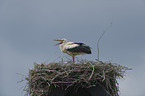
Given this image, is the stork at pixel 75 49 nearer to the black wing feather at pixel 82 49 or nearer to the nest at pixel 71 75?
the black wing feather at pixel 82 49

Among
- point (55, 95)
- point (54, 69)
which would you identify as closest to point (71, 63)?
point (54, 69)

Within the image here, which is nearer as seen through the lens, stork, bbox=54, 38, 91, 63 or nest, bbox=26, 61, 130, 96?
nest, bbox=26, 61, 130, 96

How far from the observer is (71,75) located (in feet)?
16.6

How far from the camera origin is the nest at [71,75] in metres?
5.00

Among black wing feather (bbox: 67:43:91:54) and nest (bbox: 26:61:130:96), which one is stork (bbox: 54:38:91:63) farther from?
nest (bbox: 26:61:130:96)

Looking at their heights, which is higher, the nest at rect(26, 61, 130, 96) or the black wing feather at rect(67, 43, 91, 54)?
the black wing feather at rect(67, 43, 91, 54)

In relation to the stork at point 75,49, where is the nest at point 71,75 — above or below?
below

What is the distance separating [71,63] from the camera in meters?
5.21

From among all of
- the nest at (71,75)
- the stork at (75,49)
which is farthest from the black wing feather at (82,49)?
the nest at (71,75)

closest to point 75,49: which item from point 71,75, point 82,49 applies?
point 82,49

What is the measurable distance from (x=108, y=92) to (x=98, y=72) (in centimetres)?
55

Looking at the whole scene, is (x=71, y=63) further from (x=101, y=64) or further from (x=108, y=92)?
(x=108, y=92)

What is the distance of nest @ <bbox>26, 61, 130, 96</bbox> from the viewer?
4996 mm

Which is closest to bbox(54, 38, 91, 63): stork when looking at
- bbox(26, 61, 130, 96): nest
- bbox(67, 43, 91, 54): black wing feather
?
bbox(67, 43, 91, 54): black wing feather
